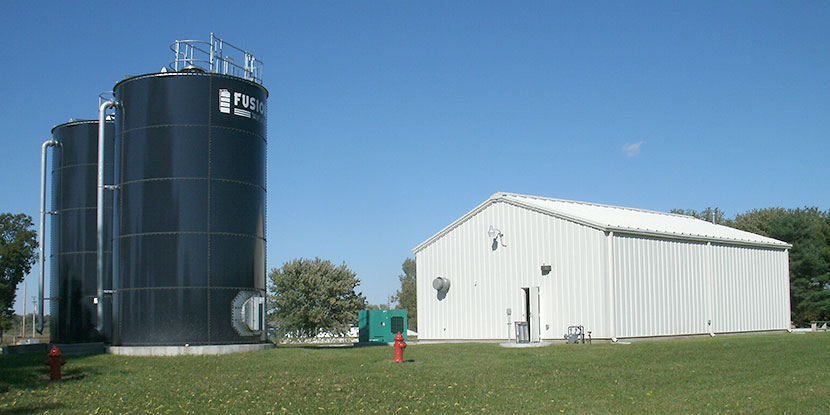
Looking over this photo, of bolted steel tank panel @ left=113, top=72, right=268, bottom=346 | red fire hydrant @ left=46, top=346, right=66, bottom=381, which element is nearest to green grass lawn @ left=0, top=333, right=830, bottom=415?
red fire hydrant @ left=46, top=346, right=66, bottom=381

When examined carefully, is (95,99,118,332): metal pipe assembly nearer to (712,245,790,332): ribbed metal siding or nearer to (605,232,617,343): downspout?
(605,232,617,343): downspout

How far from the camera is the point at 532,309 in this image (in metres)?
29.9

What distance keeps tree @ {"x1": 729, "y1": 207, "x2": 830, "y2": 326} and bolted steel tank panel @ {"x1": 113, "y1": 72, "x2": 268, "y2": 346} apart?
3986cm

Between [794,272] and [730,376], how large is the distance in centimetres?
4130

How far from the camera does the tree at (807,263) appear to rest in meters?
50.4

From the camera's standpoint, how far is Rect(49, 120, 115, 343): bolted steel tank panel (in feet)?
100

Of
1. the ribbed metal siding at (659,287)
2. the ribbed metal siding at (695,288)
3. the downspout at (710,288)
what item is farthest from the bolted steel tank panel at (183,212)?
the downspout at (710,288)

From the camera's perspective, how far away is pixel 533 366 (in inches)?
719

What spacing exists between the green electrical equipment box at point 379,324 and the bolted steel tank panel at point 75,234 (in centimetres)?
1202

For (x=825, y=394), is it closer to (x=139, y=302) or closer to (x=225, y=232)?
(x=225, y=232)

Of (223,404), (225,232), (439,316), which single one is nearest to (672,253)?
(439,316)

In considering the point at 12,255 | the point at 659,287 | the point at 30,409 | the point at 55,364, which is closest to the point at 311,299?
the point at 12,255

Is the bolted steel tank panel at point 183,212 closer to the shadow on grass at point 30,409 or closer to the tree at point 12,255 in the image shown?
the shadow on grass at point 30,409

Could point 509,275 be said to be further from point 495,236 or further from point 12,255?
point 12,255
